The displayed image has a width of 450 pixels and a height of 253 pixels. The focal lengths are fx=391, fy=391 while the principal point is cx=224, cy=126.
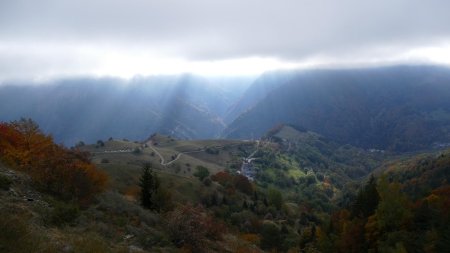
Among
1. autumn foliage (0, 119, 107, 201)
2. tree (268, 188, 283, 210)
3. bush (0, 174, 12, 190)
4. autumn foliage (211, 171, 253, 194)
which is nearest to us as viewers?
bush (0, 174, 12, 190)

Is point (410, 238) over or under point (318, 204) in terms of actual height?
over

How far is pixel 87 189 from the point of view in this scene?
32531mm

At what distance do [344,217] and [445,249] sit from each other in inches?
1875

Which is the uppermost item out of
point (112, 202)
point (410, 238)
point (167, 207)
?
point (112, 202)

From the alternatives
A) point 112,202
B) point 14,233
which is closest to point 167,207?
point 112,202

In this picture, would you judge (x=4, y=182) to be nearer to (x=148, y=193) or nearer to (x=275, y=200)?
(x=148, y=193)

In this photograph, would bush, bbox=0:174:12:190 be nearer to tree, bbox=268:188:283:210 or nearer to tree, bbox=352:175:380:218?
tree, bbox=352:175:380:218

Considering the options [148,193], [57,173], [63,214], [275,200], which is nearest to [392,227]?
[148,193]

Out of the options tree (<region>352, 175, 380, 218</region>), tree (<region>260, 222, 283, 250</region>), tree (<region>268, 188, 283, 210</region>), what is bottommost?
tree (<region>268, 188, 283, 210</region>)

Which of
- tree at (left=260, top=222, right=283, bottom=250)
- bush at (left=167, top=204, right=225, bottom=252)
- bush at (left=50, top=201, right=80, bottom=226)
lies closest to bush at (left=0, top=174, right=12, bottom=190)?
Result: bush at (left=50, top=201, right=80, bottom=226)

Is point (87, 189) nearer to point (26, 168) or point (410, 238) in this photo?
point (26, 168)

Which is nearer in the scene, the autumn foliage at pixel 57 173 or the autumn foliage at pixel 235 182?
the autumn foliage at pixel 57 173

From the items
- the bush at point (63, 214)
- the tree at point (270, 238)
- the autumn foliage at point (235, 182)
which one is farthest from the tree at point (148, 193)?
the autumn foliage at point (235, 182)

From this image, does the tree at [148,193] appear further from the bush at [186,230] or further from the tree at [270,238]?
the tree at [270,238]
